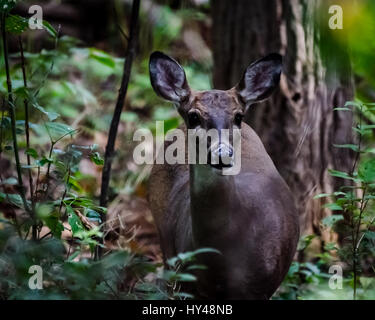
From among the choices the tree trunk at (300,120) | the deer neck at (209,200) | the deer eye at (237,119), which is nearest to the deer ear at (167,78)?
the deer eye at (237,119)

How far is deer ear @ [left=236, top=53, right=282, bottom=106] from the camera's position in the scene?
4.26 m

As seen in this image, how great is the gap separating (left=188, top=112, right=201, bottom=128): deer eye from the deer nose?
0.42 meters

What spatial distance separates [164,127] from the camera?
24.3 feet

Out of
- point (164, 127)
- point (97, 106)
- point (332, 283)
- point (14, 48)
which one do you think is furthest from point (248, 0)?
point (14, 48)

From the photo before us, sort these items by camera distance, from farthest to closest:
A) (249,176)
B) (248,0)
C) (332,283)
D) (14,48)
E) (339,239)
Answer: (14,48), (248,0), (339,239), (332,283), (249,176)

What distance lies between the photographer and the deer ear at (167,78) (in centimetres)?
433

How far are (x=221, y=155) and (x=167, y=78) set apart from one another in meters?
1.10

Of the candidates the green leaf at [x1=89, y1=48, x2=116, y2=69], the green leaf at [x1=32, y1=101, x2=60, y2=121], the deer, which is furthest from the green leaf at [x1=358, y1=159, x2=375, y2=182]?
the green leaf at [x1=89, y1=48, x2=116, y2=69]

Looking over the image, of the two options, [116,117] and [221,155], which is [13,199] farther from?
[116,117]

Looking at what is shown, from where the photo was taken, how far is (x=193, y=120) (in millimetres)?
4004

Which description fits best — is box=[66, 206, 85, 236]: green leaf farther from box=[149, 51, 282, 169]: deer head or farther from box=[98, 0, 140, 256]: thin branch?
box=[98, 0, 140, 256]: thin branch

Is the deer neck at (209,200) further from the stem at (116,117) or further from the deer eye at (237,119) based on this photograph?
the stem at (116,117)

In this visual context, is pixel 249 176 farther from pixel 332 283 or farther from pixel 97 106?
pixel 97 106
